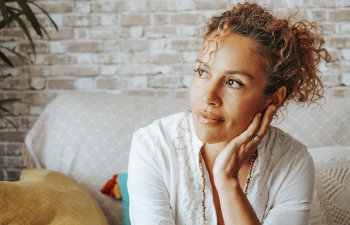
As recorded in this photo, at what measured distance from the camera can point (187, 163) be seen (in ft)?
4.16

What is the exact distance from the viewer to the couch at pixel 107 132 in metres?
1.71

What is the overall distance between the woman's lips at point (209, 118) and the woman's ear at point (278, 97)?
218 millimetres

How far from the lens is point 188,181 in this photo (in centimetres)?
124

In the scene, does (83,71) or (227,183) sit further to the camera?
(83,71)

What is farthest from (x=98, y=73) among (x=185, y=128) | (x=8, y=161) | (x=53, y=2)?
(x=185, y=128)

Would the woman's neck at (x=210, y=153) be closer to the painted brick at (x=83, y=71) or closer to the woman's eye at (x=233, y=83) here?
the woman's eye at (x=233, y=83)

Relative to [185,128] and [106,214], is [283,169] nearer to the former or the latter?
[185,128]

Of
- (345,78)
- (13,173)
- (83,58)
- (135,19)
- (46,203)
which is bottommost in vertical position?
(13,173)

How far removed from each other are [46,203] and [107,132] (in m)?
0.57

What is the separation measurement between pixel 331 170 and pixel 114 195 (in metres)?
0.94

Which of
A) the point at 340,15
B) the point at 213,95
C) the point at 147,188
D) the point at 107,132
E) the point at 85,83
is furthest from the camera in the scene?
the point at 85,83

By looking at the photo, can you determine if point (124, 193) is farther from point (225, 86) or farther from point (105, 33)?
point (105, 33)

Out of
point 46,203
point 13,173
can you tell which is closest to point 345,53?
point 46,203

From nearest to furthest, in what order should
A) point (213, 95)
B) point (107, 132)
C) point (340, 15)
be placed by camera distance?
point (213, 95) < point (107, 132) < point (340, 15)
